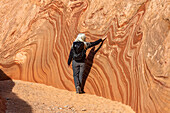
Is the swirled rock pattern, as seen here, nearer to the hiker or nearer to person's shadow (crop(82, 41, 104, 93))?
person's shadow (crop(82, 41, 104, 93))

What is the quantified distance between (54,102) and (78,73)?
160 cm

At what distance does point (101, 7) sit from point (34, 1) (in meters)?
3.14

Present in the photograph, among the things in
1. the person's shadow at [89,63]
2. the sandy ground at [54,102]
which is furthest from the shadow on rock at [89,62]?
the sandy ground at [54,102]

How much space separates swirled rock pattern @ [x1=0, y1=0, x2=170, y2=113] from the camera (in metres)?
4.40

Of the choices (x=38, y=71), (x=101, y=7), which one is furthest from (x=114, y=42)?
(x=38, y=71)

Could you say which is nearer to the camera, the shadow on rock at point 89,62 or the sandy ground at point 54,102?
→ the sandy ground at point 54,102

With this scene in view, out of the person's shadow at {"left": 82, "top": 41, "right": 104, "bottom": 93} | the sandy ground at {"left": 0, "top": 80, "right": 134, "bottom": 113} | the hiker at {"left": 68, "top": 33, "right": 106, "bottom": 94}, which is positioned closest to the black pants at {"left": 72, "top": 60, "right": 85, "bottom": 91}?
the hiker at {"left": 68, "top": 33, "right": 106, "bottom": 94}

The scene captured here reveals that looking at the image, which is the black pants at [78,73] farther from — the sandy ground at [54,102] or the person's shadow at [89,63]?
the sandy ground at [54,102]

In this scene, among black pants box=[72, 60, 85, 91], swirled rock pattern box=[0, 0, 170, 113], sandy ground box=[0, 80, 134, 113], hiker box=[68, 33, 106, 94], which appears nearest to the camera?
swirled rock pattern box=[0, 0, 170, 113]

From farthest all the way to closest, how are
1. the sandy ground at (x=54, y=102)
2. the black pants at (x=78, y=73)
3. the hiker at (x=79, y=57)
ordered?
the black pants at (x=78, y=73)
the hiker at (x=79, y=57)
the sandy ground at (x=54, y=102)

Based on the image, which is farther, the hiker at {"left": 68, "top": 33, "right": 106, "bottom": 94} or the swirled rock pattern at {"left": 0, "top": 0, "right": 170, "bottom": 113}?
the hiker at {"left": 68, "top": 33, "right": 106, "bottom": 94}

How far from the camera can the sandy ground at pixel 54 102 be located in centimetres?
463

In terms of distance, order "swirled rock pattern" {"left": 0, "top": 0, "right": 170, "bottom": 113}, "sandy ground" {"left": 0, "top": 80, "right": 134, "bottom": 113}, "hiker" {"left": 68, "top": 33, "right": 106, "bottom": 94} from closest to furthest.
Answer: "swirled rock pattern" {"left": 0, "top": 0, "right": 170, "bottom": 113} → "sandy ground" {"left": 0, "top": 80, "right": 134, "bottom": 113} → "hiker" {"left": 68, "top": 33, "right": 106, "bottom": 94}

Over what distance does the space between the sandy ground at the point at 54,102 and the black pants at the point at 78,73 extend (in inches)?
13.3
